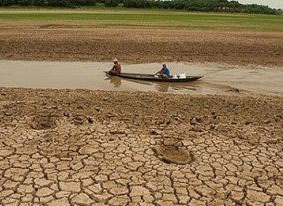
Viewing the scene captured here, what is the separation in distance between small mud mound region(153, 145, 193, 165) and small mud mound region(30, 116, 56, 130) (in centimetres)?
311

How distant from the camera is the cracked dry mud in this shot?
7.67 metres

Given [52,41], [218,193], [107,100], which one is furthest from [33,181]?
[52,41]

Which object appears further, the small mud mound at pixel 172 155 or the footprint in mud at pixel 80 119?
the footprint in mud at pixel 80 119

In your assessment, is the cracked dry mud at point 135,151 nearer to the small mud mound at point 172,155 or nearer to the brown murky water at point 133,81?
the small mud mound at point 172,155

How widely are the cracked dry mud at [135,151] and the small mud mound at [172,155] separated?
0.39 ft

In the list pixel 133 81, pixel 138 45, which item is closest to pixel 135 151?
pixel 133 81

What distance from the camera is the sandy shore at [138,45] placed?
24391mm

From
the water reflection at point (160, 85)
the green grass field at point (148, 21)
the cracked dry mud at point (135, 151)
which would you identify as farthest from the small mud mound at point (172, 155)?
the green grass field at point (148, 21)

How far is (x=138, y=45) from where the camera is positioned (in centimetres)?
2728

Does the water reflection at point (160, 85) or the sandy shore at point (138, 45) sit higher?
the sandy shore at point (138, 45)

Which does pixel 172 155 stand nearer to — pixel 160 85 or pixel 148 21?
pixel 160 85

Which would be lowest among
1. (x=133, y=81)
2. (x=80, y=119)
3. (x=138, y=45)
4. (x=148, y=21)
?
(x=133, y=81)

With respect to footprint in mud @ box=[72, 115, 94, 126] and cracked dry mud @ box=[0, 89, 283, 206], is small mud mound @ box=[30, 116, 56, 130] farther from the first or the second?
footprint in mud @ box=[72, 115, 94, 126]

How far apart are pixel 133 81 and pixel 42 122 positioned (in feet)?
24.9
